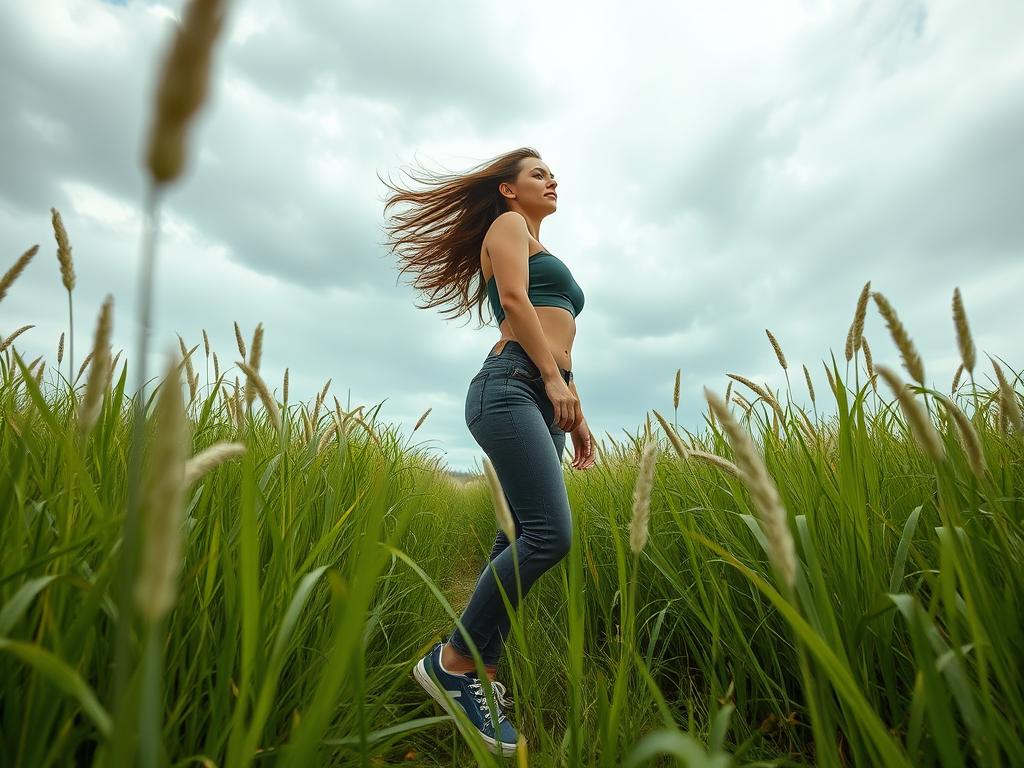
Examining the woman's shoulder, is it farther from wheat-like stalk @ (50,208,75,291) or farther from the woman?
wheat-like stalk @ (50,208,75,291)

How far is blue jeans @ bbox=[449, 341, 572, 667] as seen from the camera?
1.88m

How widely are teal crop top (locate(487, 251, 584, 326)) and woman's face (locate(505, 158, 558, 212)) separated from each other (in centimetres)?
43

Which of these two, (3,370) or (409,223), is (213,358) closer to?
(3,370)

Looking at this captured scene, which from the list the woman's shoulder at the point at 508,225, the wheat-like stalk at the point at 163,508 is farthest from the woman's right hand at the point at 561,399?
the wheat-like stalk at the point at 163,508

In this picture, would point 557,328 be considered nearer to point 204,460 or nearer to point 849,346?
point 849,346

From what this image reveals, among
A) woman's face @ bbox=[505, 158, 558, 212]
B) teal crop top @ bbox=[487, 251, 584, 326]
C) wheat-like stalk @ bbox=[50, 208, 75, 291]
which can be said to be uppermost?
woman's face @ bbox=[505, 158, 558, 212]

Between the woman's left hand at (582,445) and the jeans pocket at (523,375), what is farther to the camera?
the woman's left hand at (582,445)

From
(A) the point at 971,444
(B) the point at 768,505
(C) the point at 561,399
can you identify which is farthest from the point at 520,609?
(C) the point at 561,399

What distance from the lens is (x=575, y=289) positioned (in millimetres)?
2615

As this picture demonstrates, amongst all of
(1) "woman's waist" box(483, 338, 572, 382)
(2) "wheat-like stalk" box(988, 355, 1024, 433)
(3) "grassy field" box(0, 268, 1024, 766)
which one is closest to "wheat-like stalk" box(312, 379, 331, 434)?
(3) "grassy field" box(0, 268, 1024, 766)

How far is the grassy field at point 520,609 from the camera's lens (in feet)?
2.16

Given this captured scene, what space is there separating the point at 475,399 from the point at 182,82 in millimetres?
1813

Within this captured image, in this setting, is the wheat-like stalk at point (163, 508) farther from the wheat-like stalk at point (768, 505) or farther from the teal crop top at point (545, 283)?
the teal crop top at point (545, 283)

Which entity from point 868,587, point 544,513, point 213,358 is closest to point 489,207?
point 213,358
